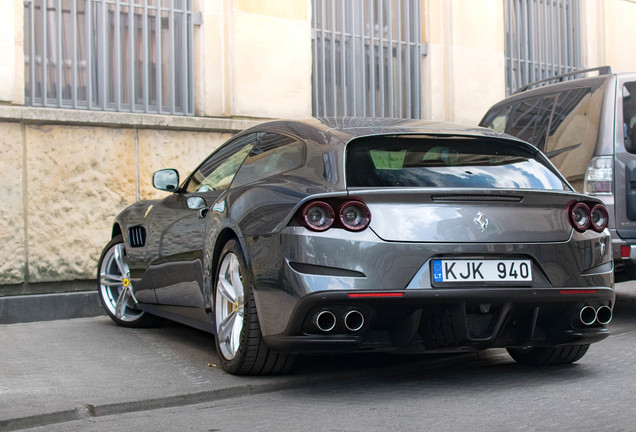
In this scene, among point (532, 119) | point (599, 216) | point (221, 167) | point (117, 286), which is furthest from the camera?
point (532, 119)

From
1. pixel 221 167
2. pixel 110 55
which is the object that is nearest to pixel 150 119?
pixel 110 55

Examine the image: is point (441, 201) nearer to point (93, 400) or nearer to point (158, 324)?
point (93, 400)

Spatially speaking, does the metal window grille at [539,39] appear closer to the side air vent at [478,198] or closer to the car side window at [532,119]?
the car side window at [532,119]

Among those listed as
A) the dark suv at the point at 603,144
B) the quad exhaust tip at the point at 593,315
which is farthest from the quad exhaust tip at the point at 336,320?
the dark suv at the point at 603,144

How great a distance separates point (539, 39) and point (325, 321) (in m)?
10.4

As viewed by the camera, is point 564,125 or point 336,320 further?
point 564,125

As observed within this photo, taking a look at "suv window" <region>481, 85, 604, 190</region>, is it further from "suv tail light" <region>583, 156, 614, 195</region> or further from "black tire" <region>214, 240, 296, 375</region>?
"black tire" <region>214, 240, 296, 375</region>

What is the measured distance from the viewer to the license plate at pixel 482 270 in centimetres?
487

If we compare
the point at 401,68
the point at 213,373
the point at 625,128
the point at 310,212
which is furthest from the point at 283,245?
the point at 401,68

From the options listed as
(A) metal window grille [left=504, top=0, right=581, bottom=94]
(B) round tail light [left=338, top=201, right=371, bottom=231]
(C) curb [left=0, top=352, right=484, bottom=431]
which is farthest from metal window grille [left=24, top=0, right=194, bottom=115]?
(B) round tail light [left=338, top=201, right=371, bottom=231]

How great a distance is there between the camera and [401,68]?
1273 centimetres

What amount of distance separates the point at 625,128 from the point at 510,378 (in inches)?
117

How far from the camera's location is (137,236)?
748 cm

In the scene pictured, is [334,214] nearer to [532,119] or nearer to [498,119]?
[532,119]
